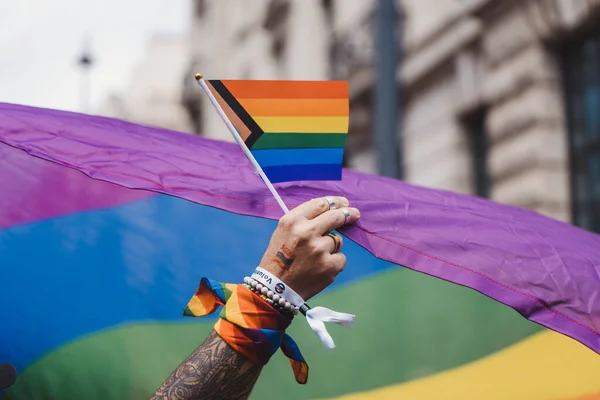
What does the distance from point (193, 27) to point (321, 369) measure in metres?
23.5

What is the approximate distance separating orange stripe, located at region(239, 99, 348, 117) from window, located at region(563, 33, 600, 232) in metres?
Answer: 7.25

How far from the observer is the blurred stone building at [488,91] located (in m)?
8.99

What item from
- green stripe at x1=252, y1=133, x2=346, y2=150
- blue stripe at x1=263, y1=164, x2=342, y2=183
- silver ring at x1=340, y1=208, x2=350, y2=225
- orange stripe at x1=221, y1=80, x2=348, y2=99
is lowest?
silver ring at x1=340, y1=208, x2=350, y2=225

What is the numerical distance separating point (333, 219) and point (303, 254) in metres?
0.13

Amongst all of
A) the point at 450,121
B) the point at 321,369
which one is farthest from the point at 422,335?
the point at 450,121

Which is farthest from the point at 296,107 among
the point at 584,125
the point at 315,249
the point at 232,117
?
the point at 584,125

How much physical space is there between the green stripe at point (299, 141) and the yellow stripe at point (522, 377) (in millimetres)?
1116

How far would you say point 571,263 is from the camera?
7.48 feet

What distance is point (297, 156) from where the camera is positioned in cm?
214

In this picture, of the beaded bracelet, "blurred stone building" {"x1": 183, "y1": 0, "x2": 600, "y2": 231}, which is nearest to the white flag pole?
Answer: the beaded bracelet

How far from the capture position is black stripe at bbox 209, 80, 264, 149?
6.78 ft

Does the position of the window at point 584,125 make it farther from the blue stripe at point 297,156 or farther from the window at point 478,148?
the blue stripe at point 297,156

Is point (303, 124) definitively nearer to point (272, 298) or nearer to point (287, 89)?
point (287, 89)

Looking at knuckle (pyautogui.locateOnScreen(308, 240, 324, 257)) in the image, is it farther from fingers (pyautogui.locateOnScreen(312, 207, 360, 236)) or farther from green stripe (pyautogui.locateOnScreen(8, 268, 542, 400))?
green stripe (pyautogui.locateOnScreen(8, 268, 542, 400))
